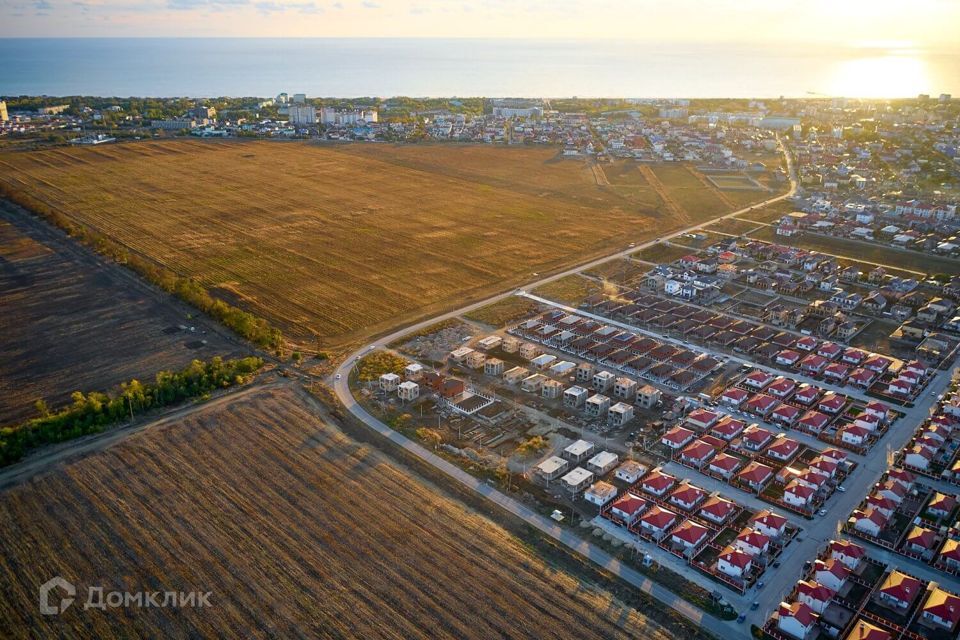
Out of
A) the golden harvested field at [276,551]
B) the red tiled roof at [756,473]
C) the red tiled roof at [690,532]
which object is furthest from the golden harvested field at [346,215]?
the red tiled roof at [690,532]

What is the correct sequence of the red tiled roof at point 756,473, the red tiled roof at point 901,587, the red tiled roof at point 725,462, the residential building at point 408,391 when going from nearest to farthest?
the red tiled roof at point 901,587 < the red tiled roof at point 756,473 < the red tiled roof at point 725,462 < the residential building at point 408,391

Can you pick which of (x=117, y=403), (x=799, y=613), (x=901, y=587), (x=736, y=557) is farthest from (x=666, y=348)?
(x=117, y=403)

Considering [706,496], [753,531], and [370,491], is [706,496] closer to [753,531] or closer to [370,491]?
[753,531]

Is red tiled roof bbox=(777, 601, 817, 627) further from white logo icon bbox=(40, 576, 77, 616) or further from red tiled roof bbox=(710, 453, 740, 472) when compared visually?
white logo icon bbox=(40, 576, 77, 616)

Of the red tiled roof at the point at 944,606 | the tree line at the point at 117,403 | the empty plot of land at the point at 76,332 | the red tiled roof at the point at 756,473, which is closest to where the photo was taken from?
the red tiled roof at the point at 944,606

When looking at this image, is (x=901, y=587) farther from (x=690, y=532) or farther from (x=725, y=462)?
(x=725, y=462)

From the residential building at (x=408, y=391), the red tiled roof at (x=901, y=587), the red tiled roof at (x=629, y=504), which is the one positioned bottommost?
the red tiled roof at (x=901, y=587)

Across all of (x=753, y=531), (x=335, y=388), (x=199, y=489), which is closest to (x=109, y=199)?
(x=335, y=388)

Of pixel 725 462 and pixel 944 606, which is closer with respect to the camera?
pixel 944 606

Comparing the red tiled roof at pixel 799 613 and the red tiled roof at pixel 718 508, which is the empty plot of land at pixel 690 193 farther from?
the red tiled roof at pixel 799 613
